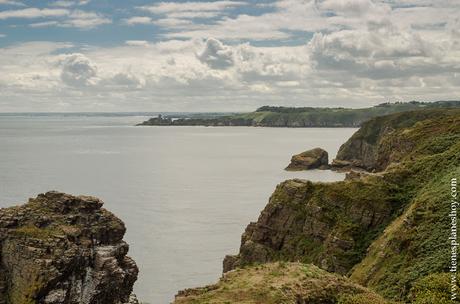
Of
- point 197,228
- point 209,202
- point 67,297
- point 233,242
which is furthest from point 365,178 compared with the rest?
point 209,202

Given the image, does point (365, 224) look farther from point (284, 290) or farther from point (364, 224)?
point (284, 290)

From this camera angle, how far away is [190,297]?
39.5 m

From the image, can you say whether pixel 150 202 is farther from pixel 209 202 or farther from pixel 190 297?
pixel 190 297

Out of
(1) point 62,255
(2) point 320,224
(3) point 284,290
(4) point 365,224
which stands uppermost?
(3) point 284,290

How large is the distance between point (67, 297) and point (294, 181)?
144 feet

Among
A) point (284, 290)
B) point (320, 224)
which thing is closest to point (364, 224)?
point (320, 224)

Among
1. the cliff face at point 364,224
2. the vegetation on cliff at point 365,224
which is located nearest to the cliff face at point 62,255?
the vegetation on cliff at point 365,224

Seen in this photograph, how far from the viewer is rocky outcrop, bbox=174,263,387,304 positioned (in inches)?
1489

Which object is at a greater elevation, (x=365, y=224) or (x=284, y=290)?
(x=284, y=290)

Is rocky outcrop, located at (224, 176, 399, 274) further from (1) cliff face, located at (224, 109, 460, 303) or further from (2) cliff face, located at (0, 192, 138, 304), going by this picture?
(2) cliff face, located at (0, 192, 138, 304)

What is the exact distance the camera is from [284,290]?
126 feet

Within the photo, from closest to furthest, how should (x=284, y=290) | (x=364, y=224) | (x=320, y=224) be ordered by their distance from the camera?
(x=284, y=290)
(x=364, y=224)
(x=320, y=224)

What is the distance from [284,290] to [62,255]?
24.7 meters

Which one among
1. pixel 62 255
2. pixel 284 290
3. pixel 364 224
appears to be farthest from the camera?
pixel 364 224
